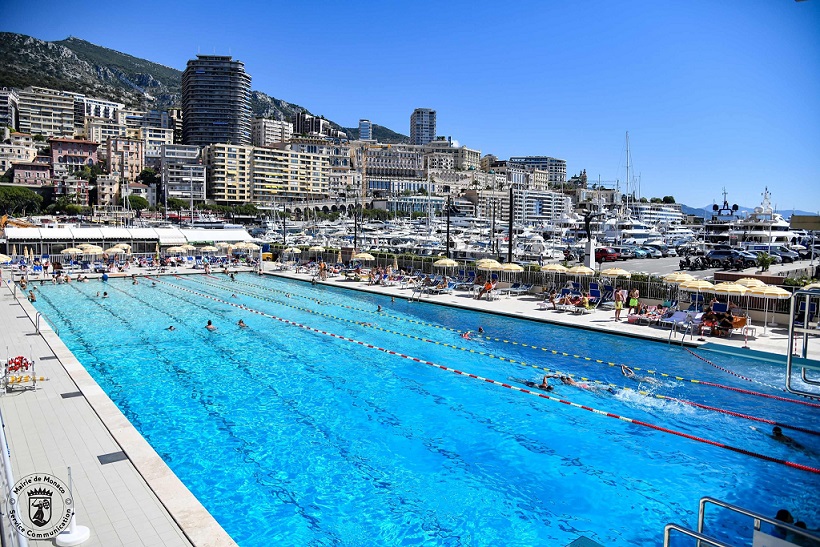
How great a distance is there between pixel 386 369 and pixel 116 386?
7154 millimetres

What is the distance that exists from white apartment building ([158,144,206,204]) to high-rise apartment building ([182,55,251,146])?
23.9 m

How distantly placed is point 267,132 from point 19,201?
Result: 3884 inches

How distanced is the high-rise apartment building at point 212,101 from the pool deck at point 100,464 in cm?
15102

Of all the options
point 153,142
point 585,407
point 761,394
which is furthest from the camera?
point 153,142

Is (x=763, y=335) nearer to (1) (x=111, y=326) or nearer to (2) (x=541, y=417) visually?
(2) (x=541, y=417)

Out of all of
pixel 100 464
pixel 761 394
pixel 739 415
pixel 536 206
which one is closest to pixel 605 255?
pixel 761 394

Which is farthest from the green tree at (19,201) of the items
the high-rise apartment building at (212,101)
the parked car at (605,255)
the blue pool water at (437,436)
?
the parked car at (605,255)

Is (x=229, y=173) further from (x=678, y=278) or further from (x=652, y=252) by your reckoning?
(x=678, y=278)

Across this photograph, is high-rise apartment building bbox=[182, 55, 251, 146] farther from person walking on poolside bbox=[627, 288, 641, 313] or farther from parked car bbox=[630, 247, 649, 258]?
person walking on poolside bbox=[627, 288, 641, 313]

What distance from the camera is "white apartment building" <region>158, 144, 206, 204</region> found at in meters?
118

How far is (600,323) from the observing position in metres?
21.4

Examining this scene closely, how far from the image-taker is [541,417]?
12469 millimetres

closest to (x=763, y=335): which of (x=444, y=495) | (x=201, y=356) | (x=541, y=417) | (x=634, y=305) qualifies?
(x=634, y=305)

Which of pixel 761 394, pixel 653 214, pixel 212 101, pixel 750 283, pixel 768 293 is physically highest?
pixel 212 101
